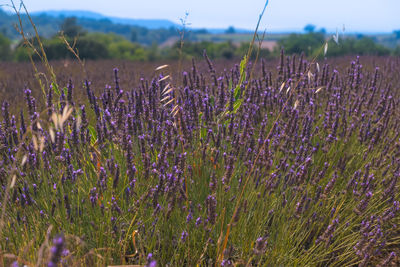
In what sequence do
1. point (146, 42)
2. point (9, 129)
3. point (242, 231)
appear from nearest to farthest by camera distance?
point (242, 231)
point (9, 129)
point (146, 42)

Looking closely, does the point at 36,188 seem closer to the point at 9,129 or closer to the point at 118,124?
the point at 9,129

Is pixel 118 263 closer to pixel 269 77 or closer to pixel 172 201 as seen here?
pixel 172 201

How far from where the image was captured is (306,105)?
2.98m

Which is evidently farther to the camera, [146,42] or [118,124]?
[146,42]

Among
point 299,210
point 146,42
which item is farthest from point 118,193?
point 146,42

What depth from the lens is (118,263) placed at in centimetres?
189

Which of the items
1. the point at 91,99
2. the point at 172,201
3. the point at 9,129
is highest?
the point at 91,99

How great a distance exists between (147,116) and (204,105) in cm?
40

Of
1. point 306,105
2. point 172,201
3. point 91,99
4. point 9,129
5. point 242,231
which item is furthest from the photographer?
point 306,105

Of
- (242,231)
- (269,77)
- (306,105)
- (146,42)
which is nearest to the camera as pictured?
(242,231)

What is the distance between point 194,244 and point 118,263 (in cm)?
42

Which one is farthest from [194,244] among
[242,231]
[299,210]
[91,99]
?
[91,99]

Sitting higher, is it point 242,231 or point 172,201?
point 172,201

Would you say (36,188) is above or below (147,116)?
below
